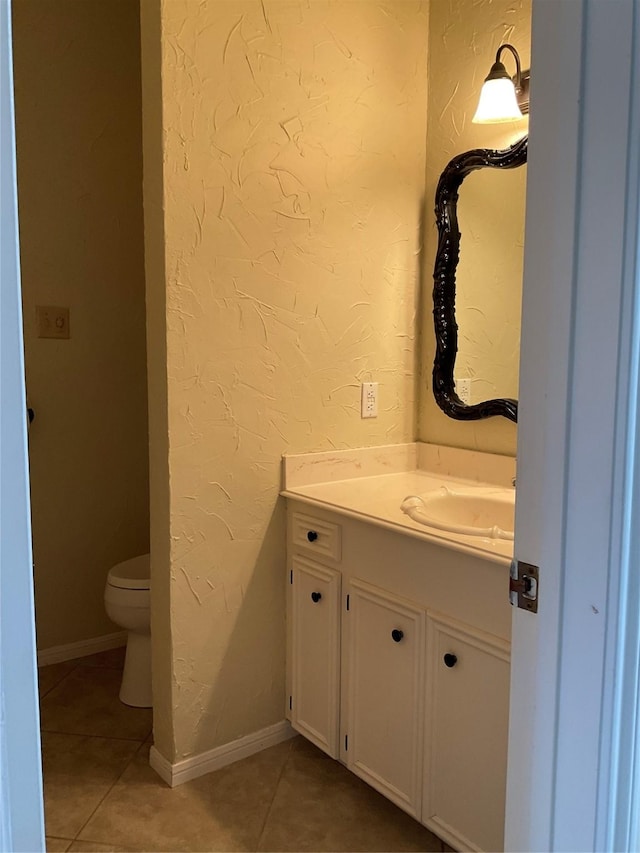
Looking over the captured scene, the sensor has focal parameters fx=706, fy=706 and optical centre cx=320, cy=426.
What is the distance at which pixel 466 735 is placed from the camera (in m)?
1.60

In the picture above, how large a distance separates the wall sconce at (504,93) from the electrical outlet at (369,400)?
86 centimetres

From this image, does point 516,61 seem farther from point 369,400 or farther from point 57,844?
point 57,844

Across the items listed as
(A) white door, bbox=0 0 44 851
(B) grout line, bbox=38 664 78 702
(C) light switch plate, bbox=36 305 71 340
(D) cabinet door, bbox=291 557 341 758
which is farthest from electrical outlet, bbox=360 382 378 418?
(A) white door, bbox=0 0 44 851

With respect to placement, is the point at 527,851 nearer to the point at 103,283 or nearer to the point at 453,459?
the point at 453,459

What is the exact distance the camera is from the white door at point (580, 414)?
0.76 meters

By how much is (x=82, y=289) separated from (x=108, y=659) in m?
1.47

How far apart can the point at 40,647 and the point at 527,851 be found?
2309 mm

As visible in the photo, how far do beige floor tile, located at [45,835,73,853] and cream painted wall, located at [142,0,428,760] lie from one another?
1.14 ft

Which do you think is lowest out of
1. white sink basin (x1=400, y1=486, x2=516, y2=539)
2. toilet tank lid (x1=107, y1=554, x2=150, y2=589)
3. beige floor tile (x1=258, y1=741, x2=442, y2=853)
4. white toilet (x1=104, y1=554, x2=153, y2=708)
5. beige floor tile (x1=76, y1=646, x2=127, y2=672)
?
beige floor tile (x1=258, y1=741, x2=442, y2=853)

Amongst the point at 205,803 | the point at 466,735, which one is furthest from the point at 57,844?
the point at 466,735

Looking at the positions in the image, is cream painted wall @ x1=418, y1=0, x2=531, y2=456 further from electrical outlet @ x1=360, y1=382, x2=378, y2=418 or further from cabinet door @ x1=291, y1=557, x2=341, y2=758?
cabinet door @ x1=291, y1=557, x2=341, y2=758

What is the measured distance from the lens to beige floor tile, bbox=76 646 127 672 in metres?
2.77

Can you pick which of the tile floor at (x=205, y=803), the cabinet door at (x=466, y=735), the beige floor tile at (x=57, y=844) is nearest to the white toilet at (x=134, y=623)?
the tile floor at (x=205, y=803)

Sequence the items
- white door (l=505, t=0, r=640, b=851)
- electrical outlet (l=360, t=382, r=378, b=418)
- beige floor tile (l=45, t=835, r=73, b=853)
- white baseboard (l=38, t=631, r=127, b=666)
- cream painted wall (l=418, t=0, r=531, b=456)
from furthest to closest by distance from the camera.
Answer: white baseboard (l=38, t=631, r=127, b=666)
electrical outlet (l=360, t=382, r=378, b=418)
cream painted wall (l=418, t=0, r=531, b=456)
beige floor tile (l=45, t=835, r=73, b=853)
white door (l=505, t=0, r=640, b=851)
